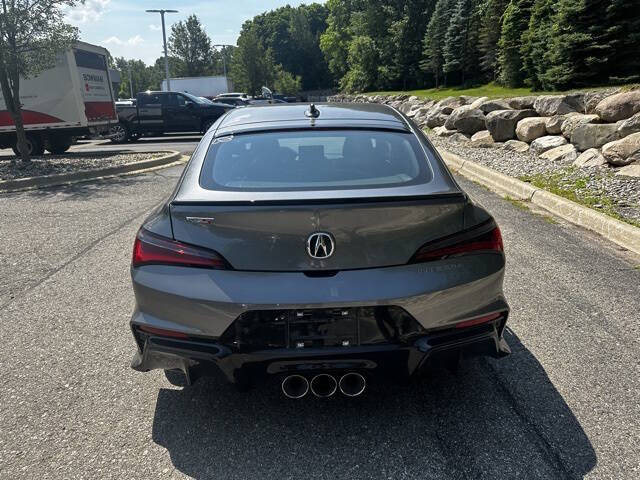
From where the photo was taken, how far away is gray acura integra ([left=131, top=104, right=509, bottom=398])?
2.30m

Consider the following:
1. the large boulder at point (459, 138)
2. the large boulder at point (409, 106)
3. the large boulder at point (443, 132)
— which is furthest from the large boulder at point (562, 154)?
the large boulder at point (409, 106)

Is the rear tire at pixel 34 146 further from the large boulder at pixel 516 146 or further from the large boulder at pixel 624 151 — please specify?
the large boulder at pixel 624 151

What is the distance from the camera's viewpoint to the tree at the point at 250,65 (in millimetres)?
67750

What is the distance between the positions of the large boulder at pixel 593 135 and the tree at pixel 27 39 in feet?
38.7

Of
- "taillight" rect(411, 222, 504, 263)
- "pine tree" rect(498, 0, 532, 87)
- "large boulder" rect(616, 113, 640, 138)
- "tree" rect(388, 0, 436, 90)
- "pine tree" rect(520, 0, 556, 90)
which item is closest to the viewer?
"taillight" rect(411, 222, 504, 263)

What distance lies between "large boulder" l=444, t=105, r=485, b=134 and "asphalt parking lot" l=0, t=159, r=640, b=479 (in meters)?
11.5

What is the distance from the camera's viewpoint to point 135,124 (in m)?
22.3

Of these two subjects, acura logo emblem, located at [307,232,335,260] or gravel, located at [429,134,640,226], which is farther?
gravel, located at [429,134,640,226]

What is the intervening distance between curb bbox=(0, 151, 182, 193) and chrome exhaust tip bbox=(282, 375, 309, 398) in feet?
32.2

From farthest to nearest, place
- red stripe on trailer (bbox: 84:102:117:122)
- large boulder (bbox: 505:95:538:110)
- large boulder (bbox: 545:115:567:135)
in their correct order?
red stripe on trailer (bbox: 84:102:117:122), large boulder (bbox: 505:95:538:110), large boulder (bbox: 545:115:567:135)

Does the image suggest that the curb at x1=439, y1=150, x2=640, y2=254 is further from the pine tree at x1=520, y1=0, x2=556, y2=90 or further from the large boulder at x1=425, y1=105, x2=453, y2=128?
the pine tree at x1=520, y1=0, x2=556, y2=90

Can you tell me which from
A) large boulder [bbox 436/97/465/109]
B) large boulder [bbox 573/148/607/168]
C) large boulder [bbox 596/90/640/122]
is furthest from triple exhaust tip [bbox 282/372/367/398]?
large boulder [bbox 436/97/465/109]

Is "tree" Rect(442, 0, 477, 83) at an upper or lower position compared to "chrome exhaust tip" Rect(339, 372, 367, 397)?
upper

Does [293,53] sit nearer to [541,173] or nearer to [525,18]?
[525,18]
